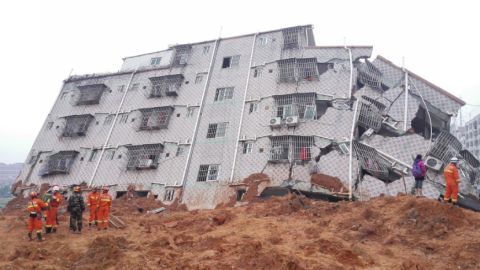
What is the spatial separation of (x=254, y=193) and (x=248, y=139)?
12.9 ft

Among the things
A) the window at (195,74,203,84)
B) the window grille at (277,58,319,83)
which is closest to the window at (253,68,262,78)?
the window grille at (277,58,319,83)

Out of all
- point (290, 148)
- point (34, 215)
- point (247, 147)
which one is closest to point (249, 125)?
point (247, 147)

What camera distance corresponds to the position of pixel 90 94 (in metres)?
31.0

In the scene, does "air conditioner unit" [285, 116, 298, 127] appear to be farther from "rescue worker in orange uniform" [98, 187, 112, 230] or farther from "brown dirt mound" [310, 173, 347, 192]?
"rescue worker in orange uniform" [98, 187, 112, 230]

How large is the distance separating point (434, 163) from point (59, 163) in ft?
85.3

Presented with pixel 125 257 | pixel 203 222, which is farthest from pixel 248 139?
pixel 125 257

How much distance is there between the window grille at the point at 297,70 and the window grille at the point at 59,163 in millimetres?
16910

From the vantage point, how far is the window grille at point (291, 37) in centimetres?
2650

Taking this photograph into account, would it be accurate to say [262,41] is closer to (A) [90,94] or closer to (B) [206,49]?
(B) [206,49]

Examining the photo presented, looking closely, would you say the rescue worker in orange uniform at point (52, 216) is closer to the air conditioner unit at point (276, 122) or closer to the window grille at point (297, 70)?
the air conditioner unit at point (276, 122)

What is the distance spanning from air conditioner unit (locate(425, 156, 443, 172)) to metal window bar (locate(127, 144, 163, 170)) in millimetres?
16826

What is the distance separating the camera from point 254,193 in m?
20.9

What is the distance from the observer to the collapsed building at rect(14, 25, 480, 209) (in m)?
20.9

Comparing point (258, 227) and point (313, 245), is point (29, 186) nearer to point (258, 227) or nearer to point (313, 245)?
point (258, 227)
